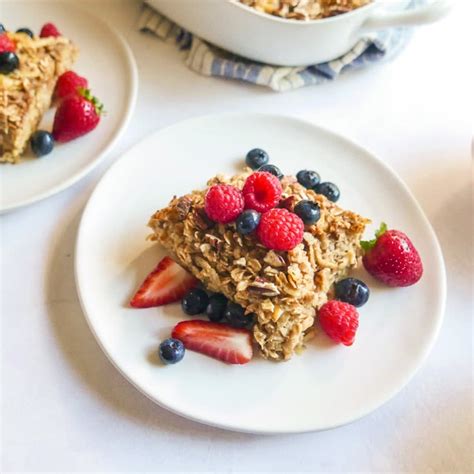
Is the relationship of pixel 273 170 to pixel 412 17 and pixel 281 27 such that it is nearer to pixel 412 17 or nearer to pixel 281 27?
pixel 281 27

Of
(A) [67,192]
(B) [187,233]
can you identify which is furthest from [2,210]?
(B) [187,233]

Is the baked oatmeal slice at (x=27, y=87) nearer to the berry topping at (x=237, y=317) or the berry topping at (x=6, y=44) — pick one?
the berry topping at (x=6, y=44)

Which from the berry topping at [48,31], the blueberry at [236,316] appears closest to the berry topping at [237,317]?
the blueberry at [236,316]

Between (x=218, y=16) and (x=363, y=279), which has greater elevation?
(x=218, y=16)

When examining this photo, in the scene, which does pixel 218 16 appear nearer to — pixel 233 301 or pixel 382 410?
pixel 233 301

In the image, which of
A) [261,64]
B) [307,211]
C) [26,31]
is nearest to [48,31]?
[26,31]

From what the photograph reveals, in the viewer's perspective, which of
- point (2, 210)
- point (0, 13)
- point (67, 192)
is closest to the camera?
point (2, 210)

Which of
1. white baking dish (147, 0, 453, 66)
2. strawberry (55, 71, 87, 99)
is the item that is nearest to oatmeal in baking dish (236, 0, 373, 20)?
white baking dish (147, 0, 453, 66)
